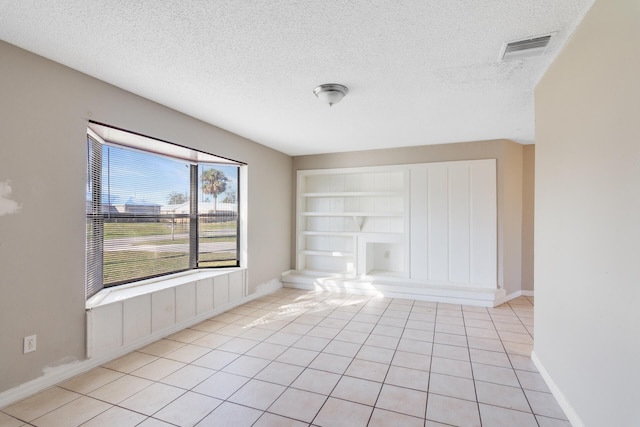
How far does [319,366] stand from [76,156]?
8.80ft

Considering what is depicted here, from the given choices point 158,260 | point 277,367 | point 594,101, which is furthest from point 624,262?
point 158,260

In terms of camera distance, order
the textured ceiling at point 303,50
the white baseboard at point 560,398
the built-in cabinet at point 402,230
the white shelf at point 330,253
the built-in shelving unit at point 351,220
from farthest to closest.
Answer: the white shelf at point 330,253 → the built-in shelving unit at point 351,220 → the built-in cabinet at point 402,230 → the white baseboard at point 560,398 → the textured ceiling at point 303,50

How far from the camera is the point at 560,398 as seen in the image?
2.04m

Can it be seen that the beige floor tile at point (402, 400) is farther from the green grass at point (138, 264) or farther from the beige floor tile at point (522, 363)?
the green grass at point (138, 264)

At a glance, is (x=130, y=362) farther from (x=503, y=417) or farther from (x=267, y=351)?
(x=503, y=417)

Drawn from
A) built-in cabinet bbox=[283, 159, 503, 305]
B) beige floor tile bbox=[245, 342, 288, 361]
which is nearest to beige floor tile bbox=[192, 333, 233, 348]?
beige floor tile bbox=[245, 342, 288, 361]

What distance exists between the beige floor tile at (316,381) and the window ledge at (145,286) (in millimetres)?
1809

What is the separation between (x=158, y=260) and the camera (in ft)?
12.0

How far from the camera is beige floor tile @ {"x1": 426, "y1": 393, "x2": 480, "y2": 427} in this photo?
190 cm

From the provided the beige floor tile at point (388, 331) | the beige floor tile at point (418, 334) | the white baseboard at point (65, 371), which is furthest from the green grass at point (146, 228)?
the beige floor tile at point (418, 334)

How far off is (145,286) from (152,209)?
2.97 ft

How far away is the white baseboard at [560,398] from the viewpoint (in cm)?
181

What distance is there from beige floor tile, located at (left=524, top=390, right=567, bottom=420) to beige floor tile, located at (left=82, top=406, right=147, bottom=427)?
2.62 meters

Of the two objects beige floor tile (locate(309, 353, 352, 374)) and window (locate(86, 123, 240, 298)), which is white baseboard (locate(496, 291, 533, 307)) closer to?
beige floor tile (locate(309, 353, 352, 374))
